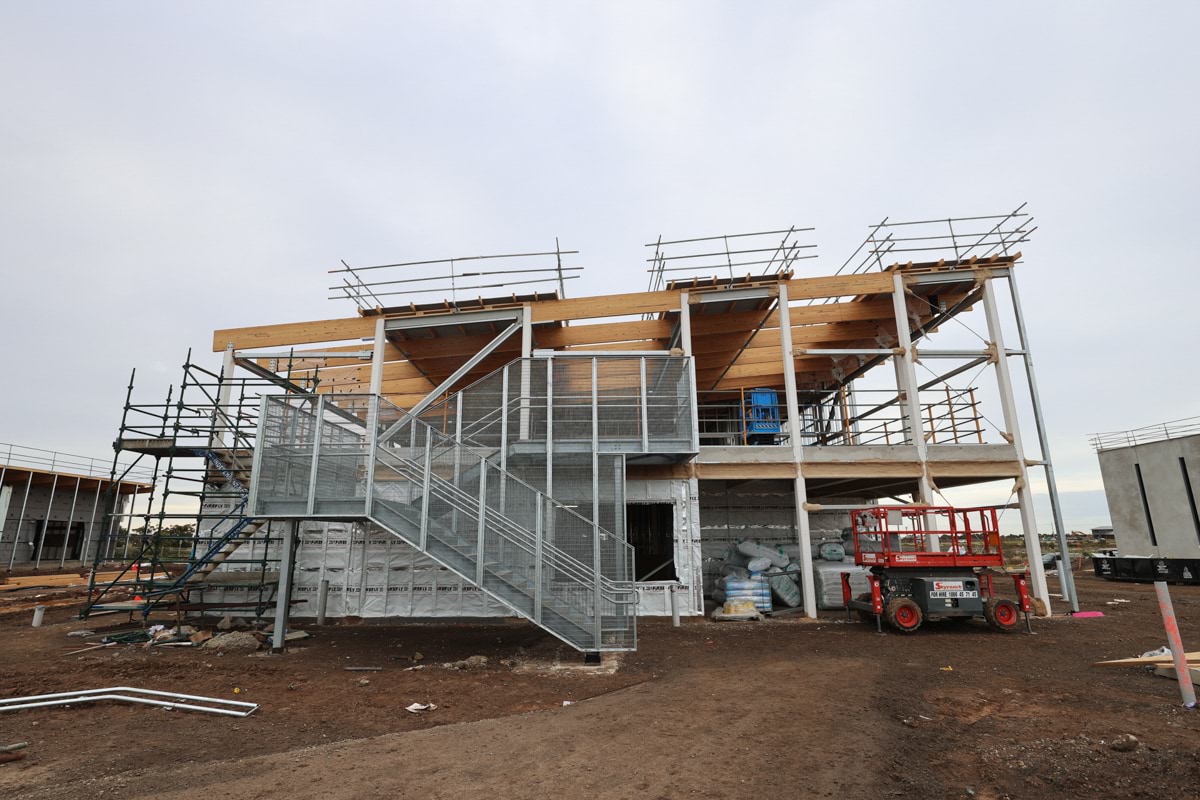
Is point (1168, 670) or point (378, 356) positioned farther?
point (378, 356)

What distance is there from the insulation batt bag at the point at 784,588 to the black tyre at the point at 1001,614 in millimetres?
4364

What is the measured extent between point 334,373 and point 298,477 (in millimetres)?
9141

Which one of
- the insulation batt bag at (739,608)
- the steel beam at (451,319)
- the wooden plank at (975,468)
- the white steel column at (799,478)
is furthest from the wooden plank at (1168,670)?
the steel beam at (451,319)

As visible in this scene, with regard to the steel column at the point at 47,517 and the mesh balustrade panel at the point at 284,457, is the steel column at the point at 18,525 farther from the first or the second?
the mesh balustrade panel at the point at 284,457

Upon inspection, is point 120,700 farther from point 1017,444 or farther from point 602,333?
point 1017,444

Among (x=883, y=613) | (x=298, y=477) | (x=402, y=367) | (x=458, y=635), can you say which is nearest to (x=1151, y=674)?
(x=883, y=613)

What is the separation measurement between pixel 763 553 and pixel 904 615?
456 centimetres

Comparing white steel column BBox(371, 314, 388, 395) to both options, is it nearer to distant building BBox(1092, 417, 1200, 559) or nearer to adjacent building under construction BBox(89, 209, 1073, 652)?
adjacent building under construction BBox(89, 209, 1073, 652)

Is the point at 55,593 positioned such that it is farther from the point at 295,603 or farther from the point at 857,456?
the point at 857,456

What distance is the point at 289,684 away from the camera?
7906 mm

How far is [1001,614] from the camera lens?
11.5m

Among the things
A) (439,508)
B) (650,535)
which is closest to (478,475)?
(439,508)

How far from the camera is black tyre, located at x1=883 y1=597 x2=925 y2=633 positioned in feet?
37.6

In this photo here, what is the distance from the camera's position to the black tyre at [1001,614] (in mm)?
11438
